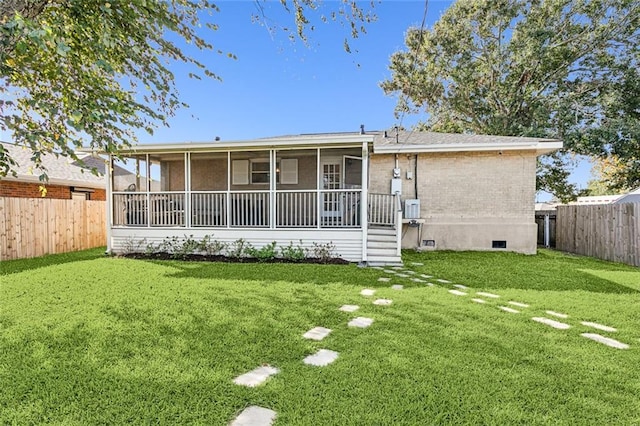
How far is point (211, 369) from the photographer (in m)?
2.77

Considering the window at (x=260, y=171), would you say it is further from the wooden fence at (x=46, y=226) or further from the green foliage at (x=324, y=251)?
the wooden fence at (x=46, y=226)

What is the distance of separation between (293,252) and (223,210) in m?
2.63

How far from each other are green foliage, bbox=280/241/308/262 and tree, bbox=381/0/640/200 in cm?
1209

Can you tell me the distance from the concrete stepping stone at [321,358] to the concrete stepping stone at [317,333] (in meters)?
0.32

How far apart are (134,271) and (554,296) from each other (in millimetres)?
7943

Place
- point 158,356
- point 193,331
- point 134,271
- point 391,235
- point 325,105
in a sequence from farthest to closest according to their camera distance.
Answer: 1. point 325,105
2. point 391,235
3. point 134,271
4. point 193,331
5. point 158,356

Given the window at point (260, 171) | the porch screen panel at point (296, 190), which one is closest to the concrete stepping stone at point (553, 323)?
the porch screen panel at point (296, 190)

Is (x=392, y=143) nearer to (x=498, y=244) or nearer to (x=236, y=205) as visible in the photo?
(x=498, y=244)

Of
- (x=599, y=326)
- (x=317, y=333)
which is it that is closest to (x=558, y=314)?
(x=599, y=326)

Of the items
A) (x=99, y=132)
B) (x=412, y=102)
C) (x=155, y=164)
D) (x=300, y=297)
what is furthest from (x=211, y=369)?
(x=412, y=102)

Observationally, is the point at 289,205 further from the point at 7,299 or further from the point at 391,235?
the point at 7,299

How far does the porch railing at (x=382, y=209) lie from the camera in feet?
32.6

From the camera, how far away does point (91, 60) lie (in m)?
4.67

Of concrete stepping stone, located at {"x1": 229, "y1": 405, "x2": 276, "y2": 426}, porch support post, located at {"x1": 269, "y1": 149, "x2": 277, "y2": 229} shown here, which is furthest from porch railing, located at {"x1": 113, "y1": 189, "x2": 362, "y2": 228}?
concrete stepping stone, located at {"x1": 229, "y1": 405, "x2": 276, "y2": 426}
